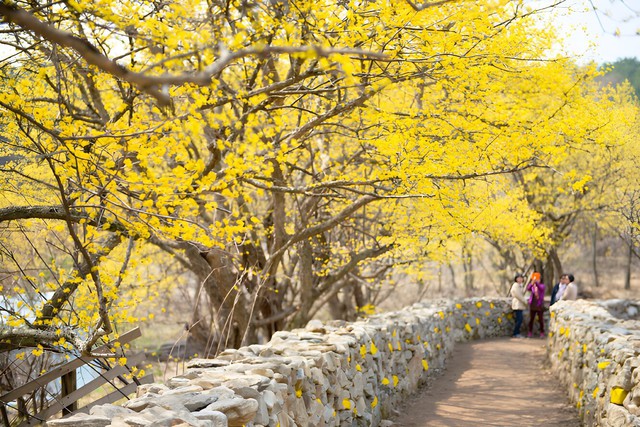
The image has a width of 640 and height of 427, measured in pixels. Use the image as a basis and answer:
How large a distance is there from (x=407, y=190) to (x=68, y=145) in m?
3.68

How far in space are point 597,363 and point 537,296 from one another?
7.33 m

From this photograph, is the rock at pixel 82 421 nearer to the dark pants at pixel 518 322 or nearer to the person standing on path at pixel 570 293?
the person standing on path at pixel 570 293

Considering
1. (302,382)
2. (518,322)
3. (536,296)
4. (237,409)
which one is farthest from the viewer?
(518,322)

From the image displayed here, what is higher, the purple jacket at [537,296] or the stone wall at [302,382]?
the purple jacket at [537,296]

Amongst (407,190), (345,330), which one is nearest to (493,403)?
(345,330)

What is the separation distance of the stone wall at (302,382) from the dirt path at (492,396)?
320 millimetres

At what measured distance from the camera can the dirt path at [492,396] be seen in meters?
7.62

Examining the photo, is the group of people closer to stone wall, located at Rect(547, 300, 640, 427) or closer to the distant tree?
stone wall, located at Rect(547, 300, 640, 427)

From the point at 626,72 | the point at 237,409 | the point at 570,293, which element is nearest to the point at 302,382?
the point at 237,409

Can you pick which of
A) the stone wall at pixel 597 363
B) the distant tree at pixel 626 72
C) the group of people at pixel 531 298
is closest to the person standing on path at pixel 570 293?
the group of people at pixel 531 298

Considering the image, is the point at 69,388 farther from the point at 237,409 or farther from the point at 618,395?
the point at 618,395

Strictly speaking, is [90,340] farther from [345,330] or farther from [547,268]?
[547,268]

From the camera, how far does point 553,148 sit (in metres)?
7.29

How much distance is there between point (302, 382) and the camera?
197 inches
